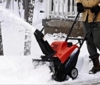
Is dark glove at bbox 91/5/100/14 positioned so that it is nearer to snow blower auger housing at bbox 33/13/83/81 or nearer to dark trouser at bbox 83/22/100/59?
dark trouser at bbox 83/22/100/59

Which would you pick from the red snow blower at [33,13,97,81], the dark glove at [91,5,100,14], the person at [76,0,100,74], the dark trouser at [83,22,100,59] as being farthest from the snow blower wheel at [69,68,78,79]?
the dark glove at [91,5,100,14]

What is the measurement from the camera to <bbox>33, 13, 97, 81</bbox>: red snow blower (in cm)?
624

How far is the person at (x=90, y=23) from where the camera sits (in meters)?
6.75

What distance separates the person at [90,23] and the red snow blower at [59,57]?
0.58 metres

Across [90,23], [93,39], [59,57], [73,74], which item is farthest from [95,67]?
[59,57]

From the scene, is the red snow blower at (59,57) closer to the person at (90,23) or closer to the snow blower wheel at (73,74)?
the snow blower wheel at (73,74)

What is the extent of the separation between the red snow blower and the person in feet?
1.91

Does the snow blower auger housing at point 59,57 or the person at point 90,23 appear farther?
the person at point 90,23

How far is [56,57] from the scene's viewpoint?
623cm

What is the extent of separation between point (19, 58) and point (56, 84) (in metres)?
1.55

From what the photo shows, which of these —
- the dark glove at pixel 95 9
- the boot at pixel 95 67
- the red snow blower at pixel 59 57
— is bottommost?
the boot at pixel 95 67

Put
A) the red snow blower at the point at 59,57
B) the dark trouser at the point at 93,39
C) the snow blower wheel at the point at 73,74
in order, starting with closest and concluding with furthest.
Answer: the red snow blower at the point at 59,57, the snow blower wheel at the point at 73,74, the dark trouser at the point at 93,39

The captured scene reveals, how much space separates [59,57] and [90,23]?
3.58 feet

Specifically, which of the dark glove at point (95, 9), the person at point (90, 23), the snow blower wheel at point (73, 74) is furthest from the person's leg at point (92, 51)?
the snow blower wheel at point (73, 74)
